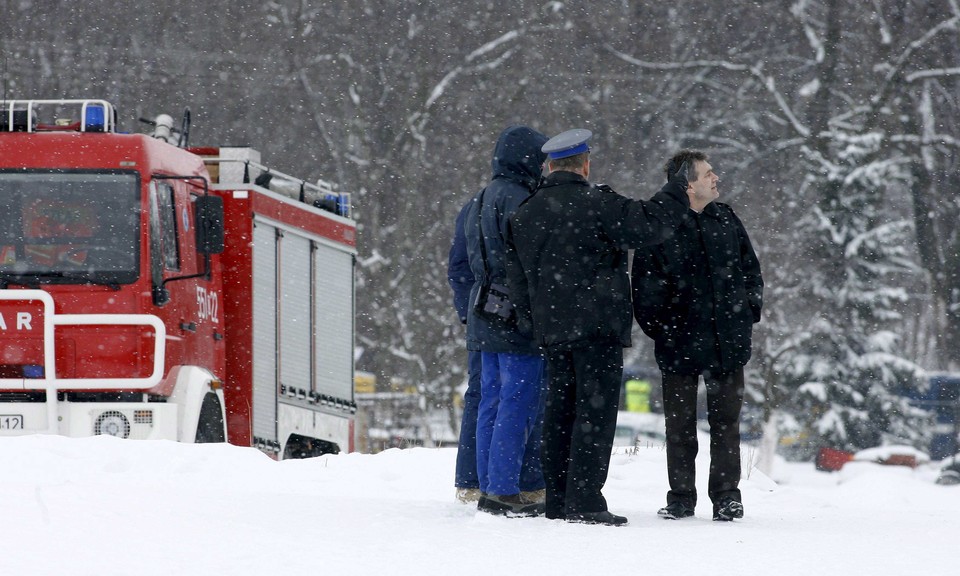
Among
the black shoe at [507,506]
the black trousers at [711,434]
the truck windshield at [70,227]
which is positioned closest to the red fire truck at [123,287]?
the truck windshield at [70,227]

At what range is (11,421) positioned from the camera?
10695mm

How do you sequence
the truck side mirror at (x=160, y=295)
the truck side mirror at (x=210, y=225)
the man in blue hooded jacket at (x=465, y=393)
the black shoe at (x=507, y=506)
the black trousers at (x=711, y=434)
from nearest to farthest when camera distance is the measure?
1. the black shoe at (x=507, y=506)
2. the black trousers at (x=711, y=434)
3. the man in blue hooded jacket at (x=465, y=393)
4. the truck side mirror at (x=160, y=295)
5. the truck side mirror at (x=210, y=225)

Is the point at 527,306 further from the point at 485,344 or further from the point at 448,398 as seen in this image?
the point at 448,398

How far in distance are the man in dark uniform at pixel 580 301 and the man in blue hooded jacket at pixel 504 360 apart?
0.22 meters

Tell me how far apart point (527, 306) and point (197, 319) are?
4.55 meters

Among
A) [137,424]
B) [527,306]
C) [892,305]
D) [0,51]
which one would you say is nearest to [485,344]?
[527,306]

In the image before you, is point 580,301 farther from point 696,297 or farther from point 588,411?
point 696,297

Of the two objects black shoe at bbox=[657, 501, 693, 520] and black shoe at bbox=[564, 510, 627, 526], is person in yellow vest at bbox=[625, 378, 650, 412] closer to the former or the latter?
black shoe at bbox=[657, 501, 693, 520]

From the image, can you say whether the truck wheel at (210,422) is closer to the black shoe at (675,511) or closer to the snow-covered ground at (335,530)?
the snow-covered ground at (335,530)

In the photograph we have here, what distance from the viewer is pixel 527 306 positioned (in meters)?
7.74

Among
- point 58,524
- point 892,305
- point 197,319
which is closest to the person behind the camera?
point 58,524

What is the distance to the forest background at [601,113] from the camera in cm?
3053

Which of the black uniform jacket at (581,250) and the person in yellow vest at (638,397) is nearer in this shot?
the black uniform jacket at (581,250)

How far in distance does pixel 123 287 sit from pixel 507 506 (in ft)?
13.4
